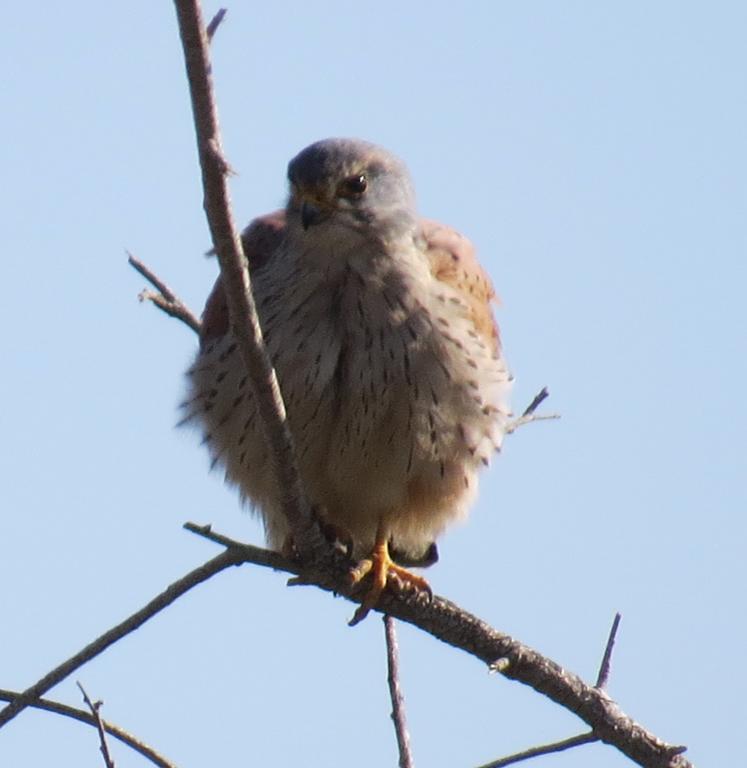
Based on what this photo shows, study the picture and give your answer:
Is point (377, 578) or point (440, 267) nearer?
point (377, 578)

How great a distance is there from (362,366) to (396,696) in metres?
1.18

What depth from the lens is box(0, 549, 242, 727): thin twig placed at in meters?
3.48

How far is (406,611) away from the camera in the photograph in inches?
187

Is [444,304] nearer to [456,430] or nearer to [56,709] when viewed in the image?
[456,430]

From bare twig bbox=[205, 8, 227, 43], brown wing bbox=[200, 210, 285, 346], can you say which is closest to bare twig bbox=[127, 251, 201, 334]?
brown wing bbox=[200, 210, 285, 346]

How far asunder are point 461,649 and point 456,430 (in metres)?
0.90

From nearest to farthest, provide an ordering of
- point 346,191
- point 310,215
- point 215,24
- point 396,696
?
1. point 215,24
2. point 396,696
3. point 310,215
4. point 346,191

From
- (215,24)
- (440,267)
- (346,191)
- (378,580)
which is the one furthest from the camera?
(440,267)

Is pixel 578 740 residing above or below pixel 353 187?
below

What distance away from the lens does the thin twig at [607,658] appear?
4188mm

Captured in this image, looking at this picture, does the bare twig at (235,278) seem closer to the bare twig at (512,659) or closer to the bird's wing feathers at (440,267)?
the bare twig at (512,659)

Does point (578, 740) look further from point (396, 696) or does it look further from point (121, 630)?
point (121, 630)

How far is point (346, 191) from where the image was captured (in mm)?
5371

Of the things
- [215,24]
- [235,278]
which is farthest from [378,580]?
[215,24]
